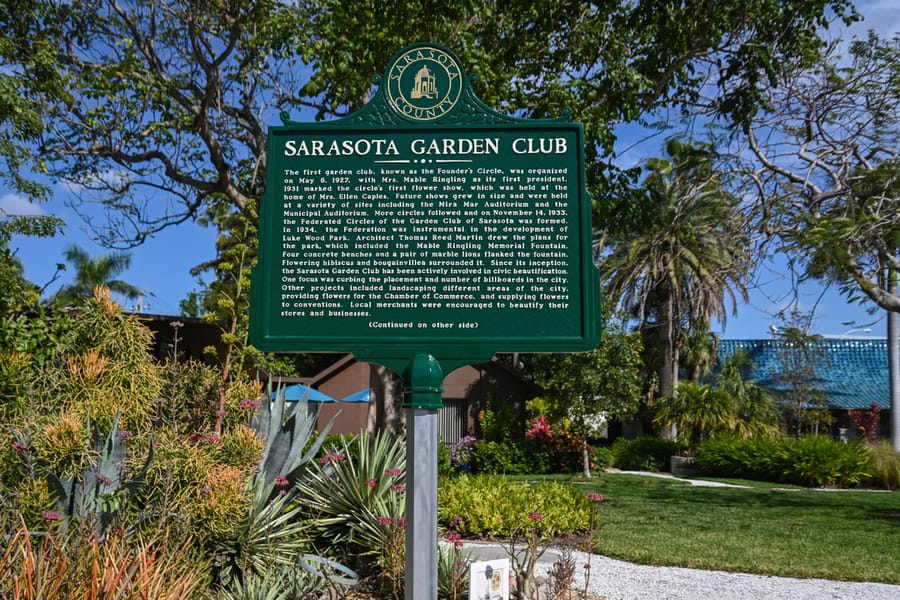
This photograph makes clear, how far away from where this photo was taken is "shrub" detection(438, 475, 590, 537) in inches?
353

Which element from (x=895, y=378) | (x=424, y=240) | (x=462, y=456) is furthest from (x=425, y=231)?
(x=895, y=378)

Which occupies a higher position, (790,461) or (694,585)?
(694,585)

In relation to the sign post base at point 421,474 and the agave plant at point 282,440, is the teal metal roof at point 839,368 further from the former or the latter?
the sign post base at point 421,474

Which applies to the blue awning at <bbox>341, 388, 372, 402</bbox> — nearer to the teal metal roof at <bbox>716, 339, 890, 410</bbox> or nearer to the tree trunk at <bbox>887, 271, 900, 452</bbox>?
the tree trunk at <bbox>887, 271, 900, 452</bbox>

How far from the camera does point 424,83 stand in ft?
16.2

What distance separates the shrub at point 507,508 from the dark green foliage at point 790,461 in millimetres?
13866

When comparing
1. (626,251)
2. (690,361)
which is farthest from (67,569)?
(690,361)

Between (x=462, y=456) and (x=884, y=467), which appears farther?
(x=462, y=456)

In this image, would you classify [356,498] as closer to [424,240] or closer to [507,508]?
[507,508]

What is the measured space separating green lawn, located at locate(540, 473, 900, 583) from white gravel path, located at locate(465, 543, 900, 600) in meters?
0.37

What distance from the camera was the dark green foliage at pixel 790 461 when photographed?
20625mm

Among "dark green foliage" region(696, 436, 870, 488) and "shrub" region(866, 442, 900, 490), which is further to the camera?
"dark green foliage" region(696, 436, 870, 488)

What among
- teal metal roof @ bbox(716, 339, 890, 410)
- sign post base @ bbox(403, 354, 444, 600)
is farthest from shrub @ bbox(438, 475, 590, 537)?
teal metal roof @ bbox(716, 339, 890, 410)

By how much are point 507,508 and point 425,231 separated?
541 centimetres
